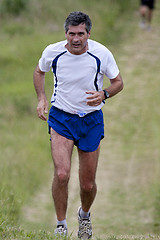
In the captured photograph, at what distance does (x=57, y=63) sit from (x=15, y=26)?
33.2 feet

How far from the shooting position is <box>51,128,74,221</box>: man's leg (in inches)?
213

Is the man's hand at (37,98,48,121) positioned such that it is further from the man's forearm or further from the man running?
the man's forearm

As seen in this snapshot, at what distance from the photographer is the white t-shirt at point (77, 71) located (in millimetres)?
5422

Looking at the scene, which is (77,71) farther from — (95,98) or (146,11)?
(146,11)

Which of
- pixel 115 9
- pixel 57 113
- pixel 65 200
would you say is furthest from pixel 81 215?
pixel 115 9

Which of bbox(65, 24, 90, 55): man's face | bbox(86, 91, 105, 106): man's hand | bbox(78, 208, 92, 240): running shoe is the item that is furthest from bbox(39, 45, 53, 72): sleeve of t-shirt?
bbox(78, 208, 92, 240): running shoe

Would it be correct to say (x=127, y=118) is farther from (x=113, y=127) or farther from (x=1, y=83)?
(x=1, y=83)

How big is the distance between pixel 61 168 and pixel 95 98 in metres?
0.71

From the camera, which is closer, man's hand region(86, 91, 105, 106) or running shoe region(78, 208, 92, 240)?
man's hand region(86, 91, 105, 106)

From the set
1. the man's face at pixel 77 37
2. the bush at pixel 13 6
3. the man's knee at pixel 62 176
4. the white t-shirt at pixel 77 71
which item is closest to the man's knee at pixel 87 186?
the man's knee at pixel 62 176

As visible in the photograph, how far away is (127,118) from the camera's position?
11242mm

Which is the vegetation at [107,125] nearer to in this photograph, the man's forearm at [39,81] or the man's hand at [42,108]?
the man's hand at [42,108]

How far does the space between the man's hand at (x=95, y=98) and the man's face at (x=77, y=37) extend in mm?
411

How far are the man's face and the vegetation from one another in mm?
1699
